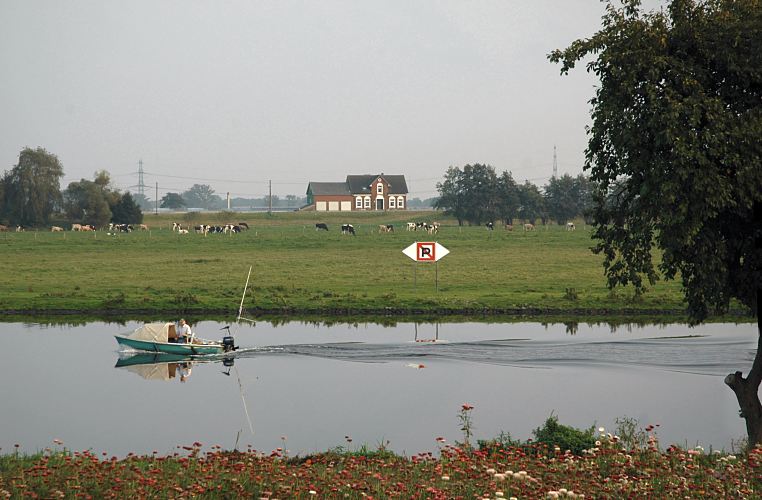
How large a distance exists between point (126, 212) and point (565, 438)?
14588 centimetres

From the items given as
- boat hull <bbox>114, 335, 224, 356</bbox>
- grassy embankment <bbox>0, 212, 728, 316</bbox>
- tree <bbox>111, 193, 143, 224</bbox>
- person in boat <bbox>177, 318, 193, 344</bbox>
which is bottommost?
boat hull <bbox>114, 335, 224, 356</bbox>

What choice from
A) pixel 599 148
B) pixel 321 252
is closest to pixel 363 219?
pixel 321 252

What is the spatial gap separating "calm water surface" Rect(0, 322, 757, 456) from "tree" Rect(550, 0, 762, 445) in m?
4.59

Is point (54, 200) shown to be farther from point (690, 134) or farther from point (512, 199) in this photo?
point (690, 134)

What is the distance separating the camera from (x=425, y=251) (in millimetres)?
62688

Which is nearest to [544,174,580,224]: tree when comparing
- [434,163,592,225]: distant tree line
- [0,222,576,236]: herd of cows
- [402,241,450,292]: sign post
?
[434,163,592,225]: distant tree line

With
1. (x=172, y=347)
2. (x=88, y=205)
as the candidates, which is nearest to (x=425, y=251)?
(x=172, y=347)

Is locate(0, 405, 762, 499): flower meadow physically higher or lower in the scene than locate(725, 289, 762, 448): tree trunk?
lower

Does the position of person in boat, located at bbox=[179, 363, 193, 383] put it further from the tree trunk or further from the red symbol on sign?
the red symbol on sign

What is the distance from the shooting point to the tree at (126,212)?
15988 cm

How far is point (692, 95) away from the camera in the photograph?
2231cm

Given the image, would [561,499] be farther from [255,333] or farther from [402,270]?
[402,270]

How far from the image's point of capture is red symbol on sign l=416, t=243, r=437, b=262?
6118 centimetres

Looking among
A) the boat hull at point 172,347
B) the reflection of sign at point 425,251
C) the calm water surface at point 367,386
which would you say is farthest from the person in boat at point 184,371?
the reflection of sign at point 425,251
